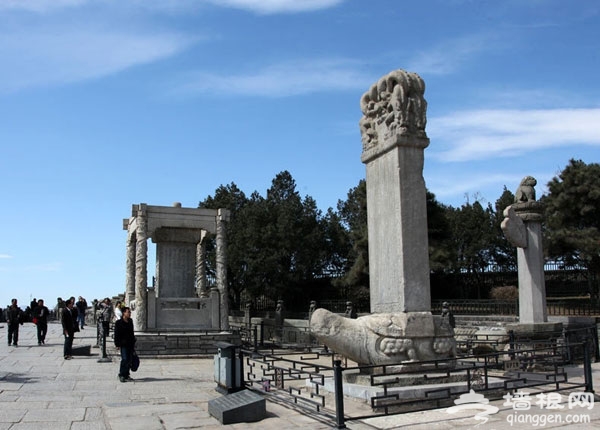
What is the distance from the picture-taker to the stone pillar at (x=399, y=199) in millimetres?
8992

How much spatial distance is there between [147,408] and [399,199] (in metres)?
5.04

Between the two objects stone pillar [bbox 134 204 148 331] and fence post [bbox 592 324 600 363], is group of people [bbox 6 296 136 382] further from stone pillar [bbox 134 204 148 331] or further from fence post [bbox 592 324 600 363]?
fence post [bbox 592 324 600 363]

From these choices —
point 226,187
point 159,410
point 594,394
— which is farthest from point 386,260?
point 226,187

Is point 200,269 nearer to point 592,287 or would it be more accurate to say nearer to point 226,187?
point 592,287

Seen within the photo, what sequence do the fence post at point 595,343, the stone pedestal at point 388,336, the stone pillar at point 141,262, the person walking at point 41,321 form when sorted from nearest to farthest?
the stone pedestal at point 388,336 < the fence post at point 595,343 < the stone pillar at point 141,262 < the person walking at point 41,321

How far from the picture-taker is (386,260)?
9359 mm

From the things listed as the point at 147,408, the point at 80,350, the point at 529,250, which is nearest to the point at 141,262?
the point at 80,350

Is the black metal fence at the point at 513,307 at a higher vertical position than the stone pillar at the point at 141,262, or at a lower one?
lower

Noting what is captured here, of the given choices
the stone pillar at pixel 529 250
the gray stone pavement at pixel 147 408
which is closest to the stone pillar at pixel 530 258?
the stone pillar at pixel 529 250

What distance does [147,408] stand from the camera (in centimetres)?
912

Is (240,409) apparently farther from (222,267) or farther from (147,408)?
(222,267)

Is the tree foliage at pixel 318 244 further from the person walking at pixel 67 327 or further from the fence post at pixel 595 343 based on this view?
the person walking at pixel 67 327

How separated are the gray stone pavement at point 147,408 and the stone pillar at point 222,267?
578 centimetres

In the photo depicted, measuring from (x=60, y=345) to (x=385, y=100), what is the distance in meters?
17.0
